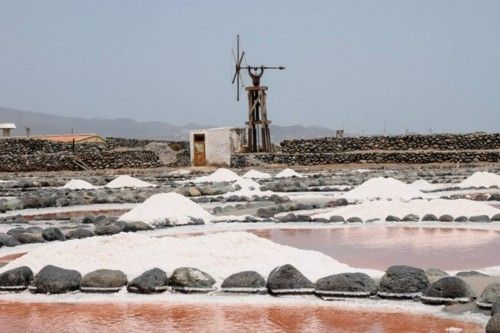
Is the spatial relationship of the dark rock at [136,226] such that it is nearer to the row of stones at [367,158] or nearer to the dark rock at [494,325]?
the dark rock at [494,325]

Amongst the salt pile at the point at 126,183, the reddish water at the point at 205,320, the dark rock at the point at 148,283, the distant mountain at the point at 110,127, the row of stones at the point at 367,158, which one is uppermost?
the distant mountain at the point at 110,127

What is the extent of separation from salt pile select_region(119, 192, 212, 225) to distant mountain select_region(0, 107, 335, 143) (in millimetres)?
127463

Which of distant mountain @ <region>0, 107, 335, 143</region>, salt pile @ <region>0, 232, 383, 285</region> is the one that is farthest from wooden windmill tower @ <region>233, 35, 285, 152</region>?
distant mountain @ <region>0, 107, 335, 143</region>

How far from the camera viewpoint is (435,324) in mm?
A: 4664

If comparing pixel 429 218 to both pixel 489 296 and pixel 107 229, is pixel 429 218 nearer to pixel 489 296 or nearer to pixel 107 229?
pixel 107 229

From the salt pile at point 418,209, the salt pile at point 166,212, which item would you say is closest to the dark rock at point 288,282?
the salt pile at point 166,212

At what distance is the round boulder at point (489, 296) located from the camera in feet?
15.7

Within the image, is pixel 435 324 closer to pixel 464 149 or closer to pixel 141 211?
pixel 141 211

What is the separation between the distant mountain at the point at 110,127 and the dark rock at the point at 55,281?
13268 centimetres

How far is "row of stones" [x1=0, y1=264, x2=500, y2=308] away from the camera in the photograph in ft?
16.9

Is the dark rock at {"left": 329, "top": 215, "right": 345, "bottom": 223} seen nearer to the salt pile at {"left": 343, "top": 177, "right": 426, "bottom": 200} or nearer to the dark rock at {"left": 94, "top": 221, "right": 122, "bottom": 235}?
the dark rock at {"left": 94, "top": 221, "right": 122, "bottom": 235}

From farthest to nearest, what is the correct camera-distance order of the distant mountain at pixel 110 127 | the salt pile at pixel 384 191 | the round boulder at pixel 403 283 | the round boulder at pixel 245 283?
1. the distant mountain at pixel 110 127
2. the salt pile at pixel 384 191
3. the round boulder at pixel 245 283
4. the round boulder at pixel 403 283

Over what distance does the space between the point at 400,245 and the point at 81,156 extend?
27201 mm

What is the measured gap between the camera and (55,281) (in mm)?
5949
